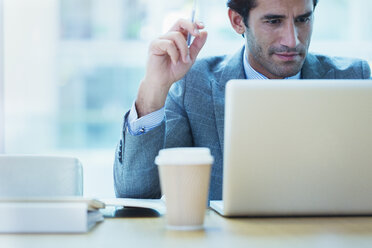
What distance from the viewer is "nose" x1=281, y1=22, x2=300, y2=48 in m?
1.87

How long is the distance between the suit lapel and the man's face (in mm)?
82

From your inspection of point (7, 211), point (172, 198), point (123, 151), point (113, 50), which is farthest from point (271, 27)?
point (113, 50)

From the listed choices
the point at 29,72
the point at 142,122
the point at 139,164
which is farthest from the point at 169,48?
the point at 29,72

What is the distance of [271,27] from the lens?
1.94m

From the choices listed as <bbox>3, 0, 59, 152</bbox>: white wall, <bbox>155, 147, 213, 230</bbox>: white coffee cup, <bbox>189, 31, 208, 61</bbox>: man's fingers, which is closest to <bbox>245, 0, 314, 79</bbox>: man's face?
<bbox>189, 31, 208, 61</bbox>: man's fingers

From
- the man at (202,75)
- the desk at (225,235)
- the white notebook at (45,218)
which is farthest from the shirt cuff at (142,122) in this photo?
the white notebook at (45,218)

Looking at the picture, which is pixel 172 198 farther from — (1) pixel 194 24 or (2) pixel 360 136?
(1) pixel 194 24

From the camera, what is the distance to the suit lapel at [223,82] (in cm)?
179

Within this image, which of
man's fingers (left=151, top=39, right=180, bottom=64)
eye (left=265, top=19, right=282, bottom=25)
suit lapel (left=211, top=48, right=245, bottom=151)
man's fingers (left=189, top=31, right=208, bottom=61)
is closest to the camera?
man's fingers (left=151, top=39, right=180, bottom=64)

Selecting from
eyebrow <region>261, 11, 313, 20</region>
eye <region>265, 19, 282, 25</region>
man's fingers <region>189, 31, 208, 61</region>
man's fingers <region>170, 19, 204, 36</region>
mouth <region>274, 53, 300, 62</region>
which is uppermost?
eyebrow <region>261, 11, 313, 20</region>

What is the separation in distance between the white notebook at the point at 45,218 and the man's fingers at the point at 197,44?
799 mm

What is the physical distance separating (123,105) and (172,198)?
299 cm

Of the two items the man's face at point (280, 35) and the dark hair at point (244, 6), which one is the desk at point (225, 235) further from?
the dark hair at point (244, 6)

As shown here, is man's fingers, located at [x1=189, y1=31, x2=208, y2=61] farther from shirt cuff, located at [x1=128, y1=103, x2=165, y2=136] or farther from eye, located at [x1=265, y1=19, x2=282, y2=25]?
eye, located at [x1=265, y1=19, x2=282, y2=25]
